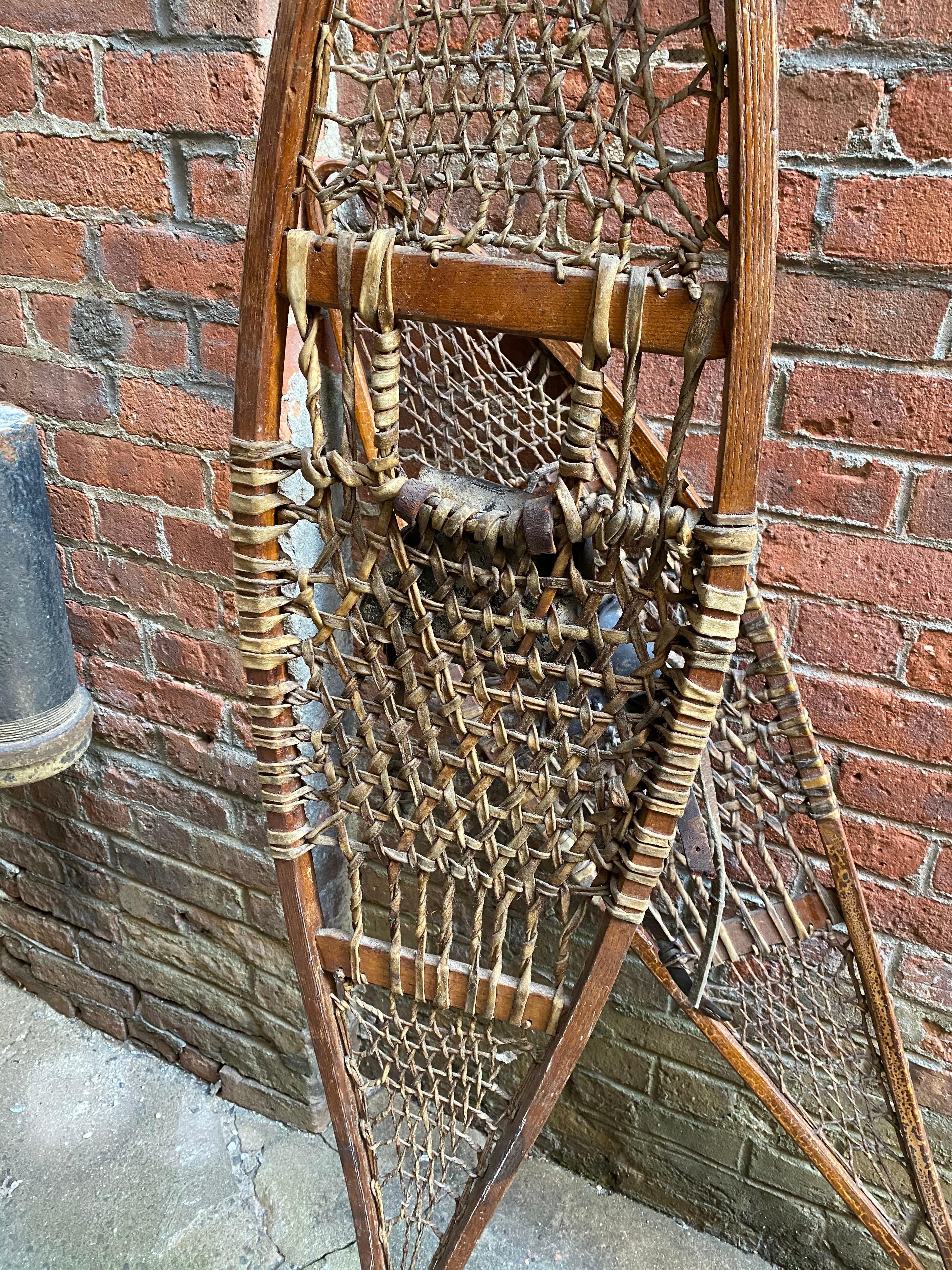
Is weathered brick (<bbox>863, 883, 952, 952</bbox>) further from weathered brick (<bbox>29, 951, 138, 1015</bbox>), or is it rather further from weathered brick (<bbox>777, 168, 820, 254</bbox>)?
weathered brick (<bbox>29, 951, 138, 1015</bbox>)

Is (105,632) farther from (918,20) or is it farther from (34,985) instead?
(918,20)

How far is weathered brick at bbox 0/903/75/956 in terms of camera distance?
1.66 metres

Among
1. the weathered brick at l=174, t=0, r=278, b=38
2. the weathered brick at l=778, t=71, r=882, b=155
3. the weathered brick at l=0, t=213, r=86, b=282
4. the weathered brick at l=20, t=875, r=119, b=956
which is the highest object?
the weathered brick at l=174, t=0, r=278, b=38

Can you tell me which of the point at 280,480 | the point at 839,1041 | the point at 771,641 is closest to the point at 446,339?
the point at 280,480

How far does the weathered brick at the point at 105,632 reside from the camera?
4.36ft

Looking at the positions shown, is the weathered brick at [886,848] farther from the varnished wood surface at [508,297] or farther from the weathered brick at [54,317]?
the weathered brick at [54,317]

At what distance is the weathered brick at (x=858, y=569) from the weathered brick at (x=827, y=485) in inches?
0.9

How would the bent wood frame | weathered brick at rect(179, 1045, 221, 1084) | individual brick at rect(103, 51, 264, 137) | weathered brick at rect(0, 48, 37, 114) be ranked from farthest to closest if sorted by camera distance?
weathered brick at rect(179, 1045, 221, 1084) < weathered brick at rect(0, 48, 37, 114) < individual brick at rect(103, 51, 264, 137) < the bent wood frame

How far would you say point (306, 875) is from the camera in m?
0.85

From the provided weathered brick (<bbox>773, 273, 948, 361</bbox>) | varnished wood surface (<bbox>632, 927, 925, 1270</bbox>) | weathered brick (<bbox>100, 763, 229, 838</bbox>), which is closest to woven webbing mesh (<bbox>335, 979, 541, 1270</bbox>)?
varnished wood surface (<bbox>632, 927, 925, 1270</bbox>)

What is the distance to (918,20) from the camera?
2.54 ft

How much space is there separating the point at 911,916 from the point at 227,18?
1248 mm

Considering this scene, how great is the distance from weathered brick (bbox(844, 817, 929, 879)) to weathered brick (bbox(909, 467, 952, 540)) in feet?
1.13

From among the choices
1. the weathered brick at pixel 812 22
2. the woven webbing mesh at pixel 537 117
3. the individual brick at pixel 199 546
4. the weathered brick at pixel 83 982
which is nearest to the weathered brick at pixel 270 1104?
the weathered brick at pixel 83 982
